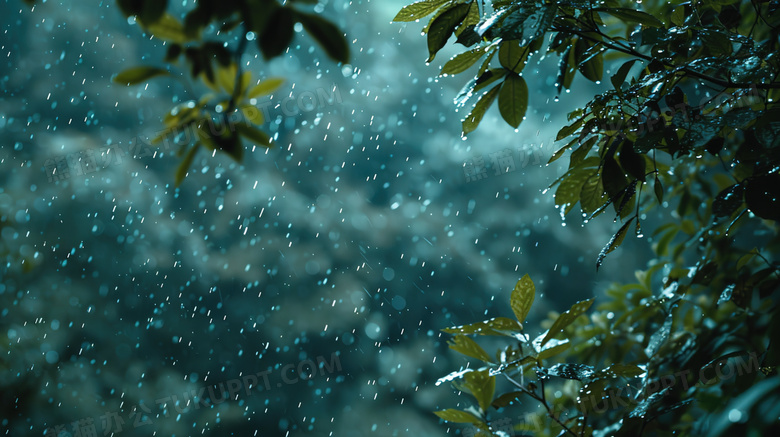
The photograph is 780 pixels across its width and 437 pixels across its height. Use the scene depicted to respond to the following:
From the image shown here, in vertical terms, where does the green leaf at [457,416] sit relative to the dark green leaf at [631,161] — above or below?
below

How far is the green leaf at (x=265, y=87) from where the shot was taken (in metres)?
0.29

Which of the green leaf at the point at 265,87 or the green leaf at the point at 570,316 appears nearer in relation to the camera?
the green leaf at the point at 265,87

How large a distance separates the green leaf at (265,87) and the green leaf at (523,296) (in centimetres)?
39

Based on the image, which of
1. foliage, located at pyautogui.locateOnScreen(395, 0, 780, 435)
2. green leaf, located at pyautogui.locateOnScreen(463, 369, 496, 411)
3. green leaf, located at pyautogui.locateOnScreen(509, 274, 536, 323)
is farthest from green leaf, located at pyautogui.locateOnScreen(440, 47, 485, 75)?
green leaf, located at pyautogui.locateOnScreen(463, 369, 496, 411)

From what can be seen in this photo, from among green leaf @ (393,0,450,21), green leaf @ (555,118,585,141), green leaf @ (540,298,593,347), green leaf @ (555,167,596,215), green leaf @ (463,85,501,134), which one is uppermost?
green leaf @ (393,0,450,21)

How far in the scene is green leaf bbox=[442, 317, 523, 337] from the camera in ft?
1.79

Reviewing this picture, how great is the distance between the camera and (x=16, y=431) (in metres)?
1.97

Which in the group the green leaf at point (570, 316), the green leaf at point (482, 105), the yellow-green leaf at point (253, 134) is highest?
the green leaf at point (482, 105)

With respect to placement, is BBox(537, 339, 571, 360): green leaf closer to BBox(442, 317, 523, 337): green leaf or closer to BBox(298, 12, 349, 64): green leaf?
BBox(442, 317, 523, 337): green leaf

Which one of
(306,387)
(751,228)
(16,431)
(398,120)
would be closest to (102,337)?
(16,431)

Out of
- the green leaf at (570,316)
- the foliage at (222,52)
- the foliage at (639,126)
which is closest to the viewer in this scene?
the foliage at (222,52)

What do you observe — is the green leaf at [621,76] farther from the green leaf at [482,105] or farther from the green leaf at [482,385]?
the green leaf at [482,385]

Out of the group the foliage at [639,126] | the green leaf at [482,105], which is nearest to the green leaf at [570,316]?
the foliage at [639,126]

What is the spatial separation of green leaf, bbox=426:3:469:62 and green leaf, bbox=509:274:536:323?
29 centimetres
